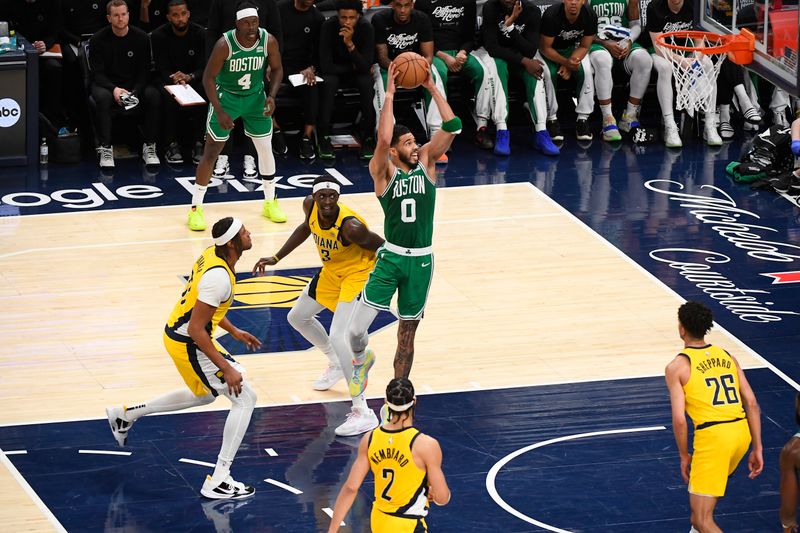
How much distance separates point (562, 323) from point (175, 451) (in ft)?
12.0

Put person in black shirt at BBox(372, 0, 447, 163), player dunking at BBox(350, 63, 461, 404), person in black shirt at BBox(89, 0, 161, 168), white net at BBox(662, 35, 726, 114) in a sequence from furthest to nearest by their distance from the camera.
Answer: person in black shirt at BBox(372, 0, 447, 163)
white net at BBox(662, 35, 726, 114)
person in black shirt at BBox(89, 0, 161, 168)
player dunking at BBox(350, 63, 461, 404)

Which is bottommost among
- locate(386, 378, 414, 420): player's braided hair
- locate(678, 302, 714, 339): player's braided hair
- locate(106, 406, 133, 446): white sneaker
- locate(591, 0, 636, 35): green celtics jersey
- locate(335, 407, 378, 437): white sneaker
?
locate(335, 407, 378, 437): white sneaker

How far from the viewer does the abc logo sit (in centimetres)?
1563

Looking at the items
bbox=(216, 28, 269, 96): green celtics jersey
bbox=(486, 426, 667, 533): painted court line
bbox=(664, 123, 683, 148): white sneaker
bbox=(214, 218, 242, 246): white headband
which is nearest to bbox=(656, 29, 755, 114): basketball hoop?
bbox=(664, 123, 683, 148): white sneaker

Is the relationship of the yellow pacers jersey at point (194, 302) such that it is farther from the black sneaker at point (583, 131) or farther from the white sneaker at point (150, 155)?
the black sneaker at point (583, 131)

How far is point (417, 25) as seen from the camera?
16.4 metres

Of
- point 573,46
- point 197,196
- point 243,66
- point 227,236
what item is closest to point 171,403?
point 227,236

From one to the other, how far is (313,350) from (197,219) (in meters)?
3.18

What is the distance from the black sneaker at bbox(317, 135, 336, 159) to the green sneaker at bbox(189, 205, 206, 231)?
2.76 metres

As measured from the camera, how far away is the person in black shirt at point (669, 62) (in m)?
16.8

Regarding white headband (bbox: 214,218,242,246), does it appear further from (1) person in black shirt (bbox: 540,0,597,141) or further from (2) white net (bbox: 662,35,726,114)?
(1) person in black shirt (bbox: 540,0,597,141)

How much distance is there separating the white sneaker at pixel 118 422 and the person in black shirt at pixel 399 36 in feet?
24.9

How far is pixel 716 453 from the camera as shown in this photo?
7.66 meters

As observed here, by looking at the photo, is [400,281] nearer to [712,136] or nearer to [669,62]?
[669,62]
